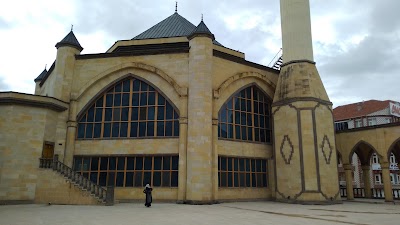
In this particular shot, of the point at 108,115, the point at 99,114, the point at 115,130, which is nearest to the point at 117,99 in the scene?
the point at 108,115

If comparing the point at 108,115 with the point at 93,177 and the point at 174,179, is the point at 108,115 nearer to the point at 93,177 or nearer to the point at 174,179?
the point at 93,177

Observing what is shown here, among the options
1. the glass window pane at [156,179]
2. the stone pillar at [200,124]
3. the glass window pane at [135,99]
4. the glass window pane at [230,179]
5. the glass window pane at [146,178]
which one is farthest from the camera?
the glass window pane at [135,99]

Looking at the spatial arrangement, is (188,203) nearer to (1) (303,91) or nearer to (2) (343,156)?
(1) (303,91)

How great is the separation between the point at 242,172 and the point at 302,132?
5.05 meters

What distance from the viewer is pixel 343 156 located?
1007 inches

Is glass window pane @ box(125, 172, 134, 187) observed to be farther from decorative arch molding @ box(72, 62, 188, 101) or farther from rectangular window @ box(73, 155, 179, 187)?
decorative arch molding @ box(72, 62, 188, 101)

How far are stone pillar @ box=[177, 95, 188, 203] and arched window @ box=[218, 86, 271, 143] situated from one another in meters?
2.75

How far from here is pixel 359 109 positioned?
161ft

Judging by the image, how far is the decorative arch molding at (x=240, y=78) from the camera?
22312mm

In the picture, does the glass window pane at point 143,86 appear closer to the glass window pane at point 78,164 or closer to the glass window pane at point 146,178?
the glass window pane at point 146,178

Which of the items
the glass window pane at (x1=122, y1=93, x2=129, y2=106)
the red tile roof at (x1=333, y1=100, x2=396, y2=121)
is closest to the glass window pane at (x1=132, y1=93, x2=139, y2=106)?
the glass window pane at (x1=122, y1=93, x2=129, y2=106)

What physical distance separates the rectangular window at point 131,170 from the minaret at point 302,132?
25.5ft

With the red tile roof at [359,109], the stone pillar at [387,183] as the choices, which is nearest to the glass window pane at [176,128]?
the stone pillar at [387,183]

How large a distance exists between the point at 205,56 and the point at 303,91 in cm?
744
